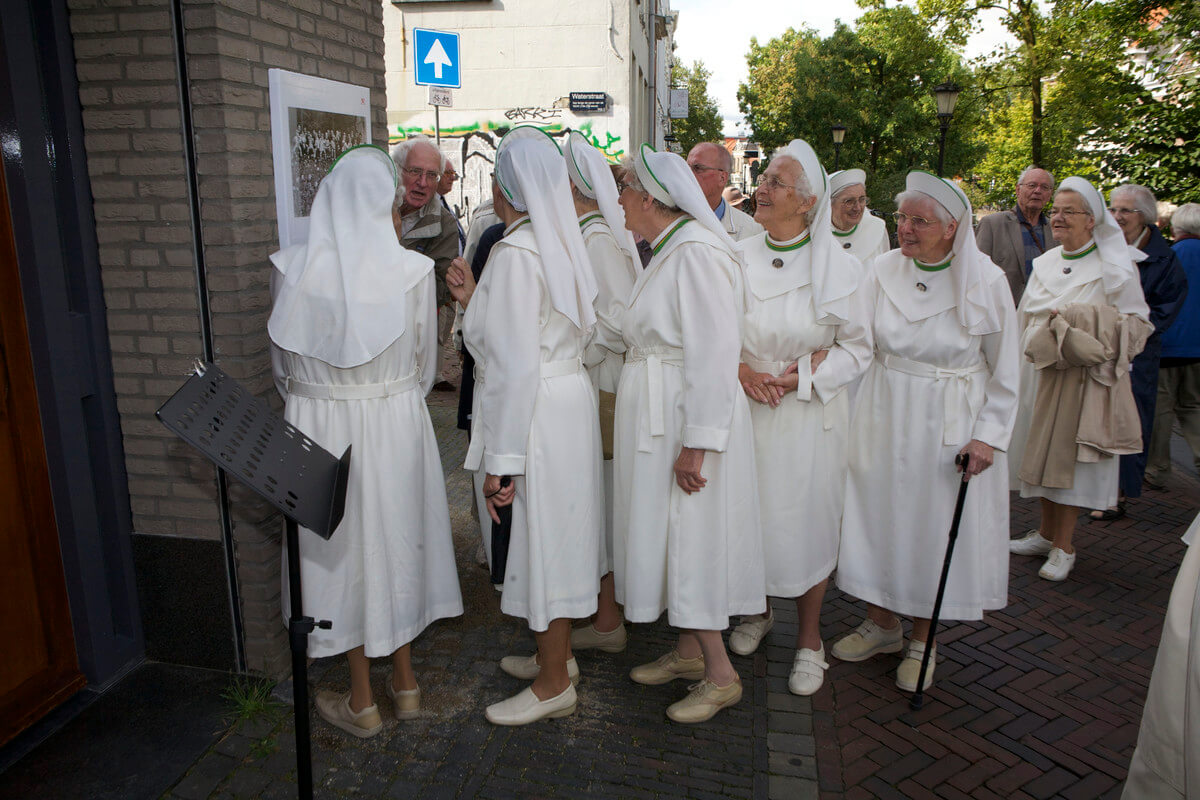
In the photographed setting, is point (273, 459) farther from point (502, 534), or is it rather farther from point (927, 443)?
point (927, 443)

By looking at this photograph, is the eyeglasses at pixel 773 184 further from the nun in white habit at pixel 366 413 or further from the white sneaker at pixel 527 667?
the white sneaker at pixel 527 667

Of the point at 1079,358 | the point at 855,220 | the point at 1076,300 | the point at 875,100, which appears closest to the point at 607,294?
the point at 855,220

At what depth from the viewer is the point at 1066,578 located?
17.4 ft

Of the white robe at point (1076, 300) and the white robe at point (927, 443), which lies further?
the white robe at point (1076, 300)

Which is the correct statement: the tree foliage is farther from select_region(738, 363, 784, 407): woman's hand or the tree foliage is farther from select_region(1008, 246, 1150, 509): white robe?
select_region(738, 363, 784, 407): woman's hand

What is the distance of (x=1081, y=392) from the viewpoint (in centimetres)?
520

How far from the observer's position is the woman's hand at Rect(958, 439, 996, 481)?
3.68m

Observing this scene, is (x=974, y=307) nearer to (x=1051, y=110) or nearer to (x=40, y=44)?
(x=40, y=44)

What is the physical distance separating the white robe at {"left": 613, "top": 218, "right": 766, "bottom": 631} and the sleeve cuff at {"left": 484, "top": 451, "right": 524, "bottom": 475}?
1.70ft

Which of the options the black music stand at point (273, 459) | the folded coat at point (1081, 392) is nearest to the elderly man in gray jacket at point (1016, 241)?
the folded coat at point (1081, 392)

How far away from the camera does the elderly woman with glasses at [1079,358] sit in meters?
4.98

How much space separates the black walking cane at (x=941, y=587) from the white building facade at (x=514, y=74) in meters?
13.8

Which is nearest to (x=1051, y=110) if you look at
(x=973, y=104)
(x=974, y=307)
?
(x=973, y=104)

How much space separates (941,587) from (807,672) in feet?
2.43
